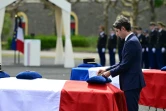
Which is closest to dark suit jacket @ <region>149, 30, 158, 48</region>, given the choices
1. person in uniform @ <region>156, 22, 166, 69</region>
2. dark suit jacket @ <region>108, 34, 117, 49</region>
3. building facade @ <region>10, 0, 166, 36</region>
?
person in uniform @ <region>156, 22, 166, 69</region>

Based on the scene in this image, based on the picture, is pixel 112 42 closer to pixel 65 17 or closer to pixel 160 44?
pixel 65 17

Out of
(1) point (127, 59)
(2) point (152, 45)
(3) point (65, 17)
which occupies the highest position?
(3) point (65, 17)

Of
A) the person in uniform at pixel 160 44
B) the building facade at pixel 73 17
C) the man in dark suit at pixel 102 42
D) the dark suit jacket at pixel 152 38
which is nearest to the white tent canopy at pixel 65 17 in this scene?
the man in dark suit at pixel 102 42

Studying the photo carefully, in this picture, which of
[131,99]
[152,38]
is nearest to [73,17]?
[152,38]

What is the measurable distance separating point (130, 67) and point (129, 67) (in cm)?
2

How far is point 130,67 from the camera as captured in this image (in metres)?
8.20

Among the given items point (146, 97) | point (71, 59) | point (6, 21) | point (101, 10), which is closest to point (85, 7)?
point (101, 10)

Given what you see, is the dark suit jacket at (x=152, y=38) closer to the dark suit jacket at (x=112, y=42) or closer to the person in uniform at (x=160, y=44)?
the person in uniform at (x=160, y=44)

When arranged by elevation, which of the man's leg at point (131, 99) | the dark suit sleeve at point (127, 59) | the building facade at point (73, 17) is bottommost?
the man's leg at point (131, 99)

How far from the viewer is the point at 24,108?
774cm

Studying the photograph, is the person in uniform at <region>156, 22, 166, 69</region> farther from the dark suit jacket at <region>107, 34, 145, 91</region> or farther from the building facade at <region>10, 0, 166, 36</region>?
the building facade at <region>10, 0, 166, 36</region>

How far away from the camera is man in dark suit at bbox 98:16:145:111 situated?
8164mm

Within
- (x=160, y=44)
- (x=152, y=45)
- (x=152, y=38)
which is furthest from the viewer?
(x=152, y=45)

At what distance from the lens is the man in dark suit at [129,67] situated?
8164 mm
